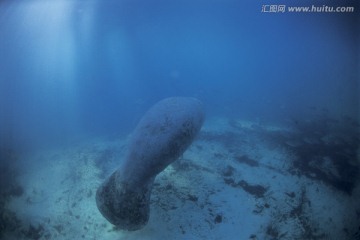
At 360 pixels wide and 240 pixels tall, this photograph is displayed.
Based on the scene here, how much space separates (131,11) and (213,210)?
1868cm

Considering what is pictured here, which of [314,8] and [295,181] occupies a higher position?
[314,8]

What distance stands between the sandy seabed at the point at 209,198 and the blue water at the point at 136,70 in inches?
111

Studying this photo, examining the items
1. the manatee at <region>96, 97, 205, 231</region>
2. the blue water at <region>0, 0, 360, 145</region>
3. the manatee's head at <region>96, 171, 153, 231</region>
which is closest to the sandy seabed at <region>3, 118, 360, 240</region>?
the manatee's head at <region>96, 171, 153, 231</region>

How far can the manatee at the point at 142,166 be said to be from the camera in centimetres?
478

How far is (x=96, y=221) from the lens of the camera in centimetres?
578

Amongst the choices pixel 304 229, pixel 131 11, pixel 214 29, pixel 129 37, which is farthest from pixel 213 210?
pixel 214 29

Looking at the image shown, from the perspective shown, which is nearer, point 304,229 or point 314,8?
point 304,229

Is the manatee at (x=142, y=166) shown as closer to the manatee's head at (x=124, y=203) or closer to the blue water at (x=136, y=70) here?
the manatee's head at (x=124, y=203)

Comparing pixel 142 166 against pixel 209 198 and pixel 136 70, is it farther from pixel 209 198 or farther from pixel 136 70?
pixel 136 70

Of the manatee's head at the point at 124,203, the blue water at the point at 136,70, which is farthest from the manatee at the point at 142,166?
the blue water at the point at 136,70

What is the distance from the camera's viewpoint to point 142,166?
4754 mm

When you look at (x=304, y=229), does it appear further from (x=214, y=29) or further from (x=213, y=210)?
(x=214, y=29)

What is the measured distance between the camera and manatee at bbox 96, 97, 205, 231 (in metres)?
4.78

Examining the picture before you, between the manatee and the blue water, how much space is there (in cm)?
512
